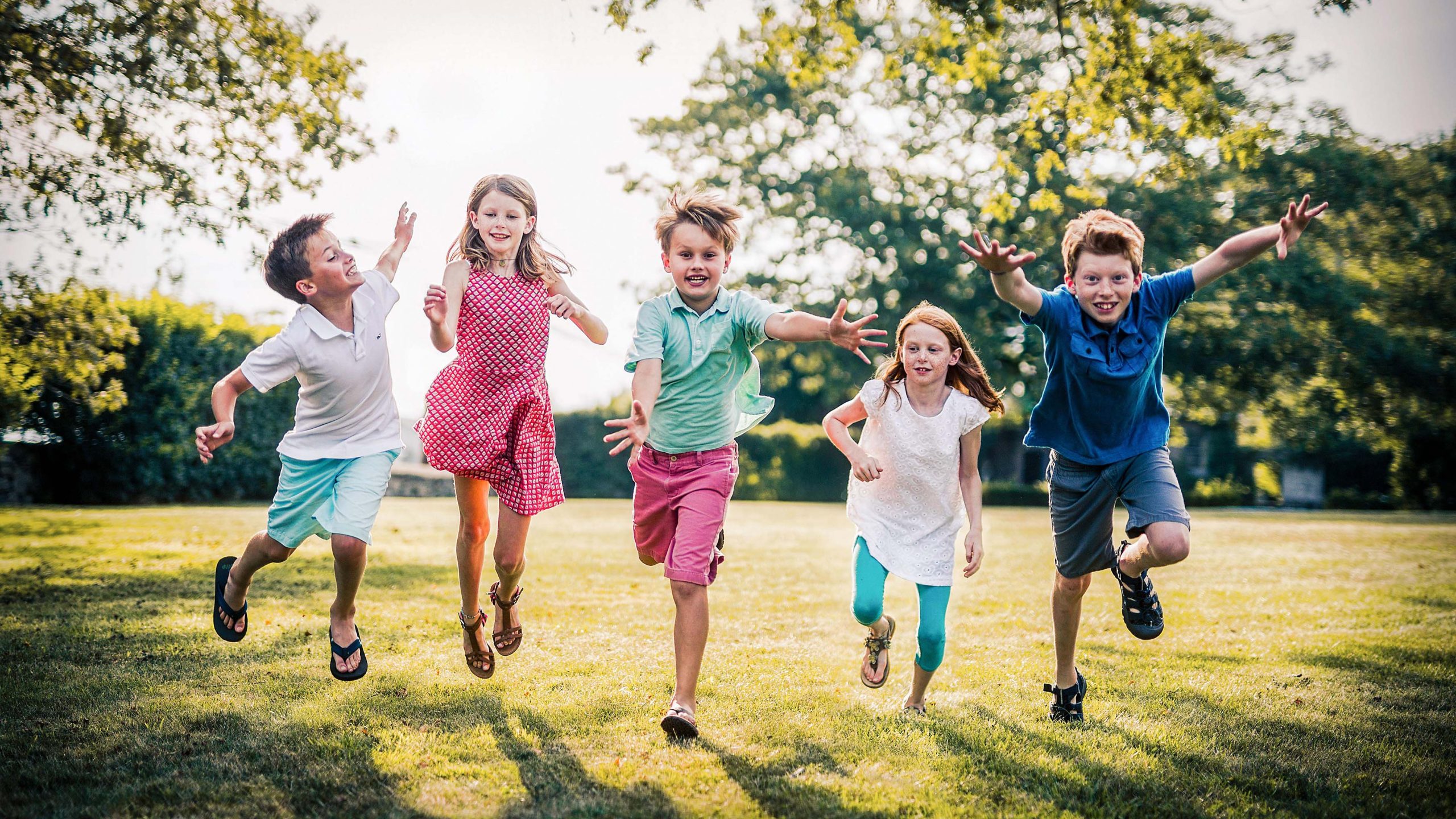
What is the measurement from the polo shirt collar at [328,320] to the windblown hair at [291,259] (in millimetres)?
107

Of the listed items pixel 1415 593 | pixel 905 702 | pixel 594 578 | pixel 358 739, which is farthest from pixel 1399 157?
pixel 358 739

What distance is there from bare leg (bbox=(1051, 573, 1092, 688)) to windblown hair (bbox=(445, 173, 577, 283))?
9.43 feet

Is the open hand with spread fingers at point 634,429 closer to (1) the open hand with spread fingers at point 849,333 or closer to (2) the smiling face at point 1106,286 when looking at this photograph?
(1) the open hand with spread fingers at point 849,333

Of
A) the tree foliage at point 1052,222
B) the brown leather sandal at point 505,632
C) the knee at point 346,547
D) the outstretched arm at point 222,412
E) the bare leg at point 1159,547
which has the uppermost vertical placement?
the tree foliage at point 1052,222

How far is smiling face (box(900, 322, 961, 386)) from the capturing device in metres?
4.88

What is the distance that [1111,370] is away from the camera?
4637 millimetres

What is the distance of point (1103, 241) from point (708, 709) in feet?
9.12

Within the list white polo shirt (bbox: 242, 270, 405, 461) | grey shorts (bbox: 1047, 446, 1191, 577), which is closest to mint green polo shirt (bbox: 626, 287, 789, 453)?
white polo shirt (bbox: 242, 270, 405, 461)

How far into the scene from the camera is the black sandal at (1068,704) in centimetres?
475

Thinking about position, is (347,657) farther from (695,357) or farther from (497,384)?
(695,357)

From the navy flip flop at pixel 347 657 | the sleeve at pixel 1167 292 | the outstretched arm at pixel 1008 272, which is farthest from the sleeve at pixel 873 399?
the navy flip flop at pixel 347 657

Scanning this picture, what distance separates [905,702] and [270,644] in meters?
3.67

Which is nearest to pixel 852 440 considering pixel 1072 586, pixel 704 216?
pixel 704 216

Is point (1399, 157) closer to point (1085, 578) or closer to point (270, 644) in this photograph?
point (1085, 578)
